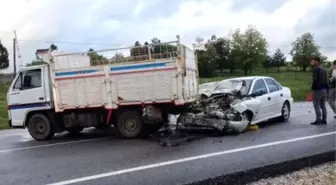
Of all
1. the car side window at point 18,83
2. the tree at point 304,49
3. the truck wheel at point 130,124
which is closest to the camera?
the truck wheel at point 130,124

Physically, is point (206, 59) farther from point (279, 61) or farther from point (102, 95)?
point (102, 95)

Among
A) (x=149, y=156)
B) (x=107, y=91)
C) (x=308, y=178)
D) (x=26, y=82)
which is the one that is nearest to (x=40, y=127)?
(x=26, y=82)

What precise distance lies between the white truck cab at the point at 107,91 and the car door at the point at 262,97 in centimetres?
174

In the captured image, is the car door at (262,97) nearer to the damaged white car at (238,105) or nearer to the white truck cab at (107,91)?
the damaged white car at (238,105)

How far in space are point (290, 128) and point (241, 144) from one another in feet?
Result: 9.45

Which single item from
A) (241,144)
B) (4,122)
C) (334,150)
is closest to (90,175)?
(241,144)

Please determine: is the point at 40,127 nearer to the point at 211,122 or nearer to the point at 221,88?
the point at 211,122

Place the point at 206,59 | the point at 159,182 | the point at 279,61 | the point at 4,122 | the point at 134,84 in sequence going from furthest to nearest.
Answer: the point at 279,61 < the point at 206,59 < the point at 4,122 < the point at 134,84 < the point at 159,182

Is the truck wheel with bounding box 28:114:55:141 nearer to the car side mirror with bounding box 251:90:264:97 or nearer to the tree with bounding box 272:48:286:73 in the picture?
the car side mirror with bounding box 251:90:264:97

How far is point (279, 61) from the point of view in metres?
75.6

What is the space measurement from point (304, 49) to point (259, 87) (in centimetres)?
4488

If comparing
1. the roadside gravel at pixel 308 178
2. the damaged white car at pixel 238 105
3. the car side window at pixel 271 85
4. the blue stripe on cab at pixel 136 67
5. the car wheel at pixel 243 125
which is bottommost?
the roadside gravel at pixel 308 178

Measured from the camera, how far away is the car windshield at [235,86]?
11.0 metres

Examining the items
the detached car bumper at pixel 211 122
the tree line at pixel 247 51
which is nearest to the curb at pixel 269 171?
the detached car bumper at pixel 211 122
